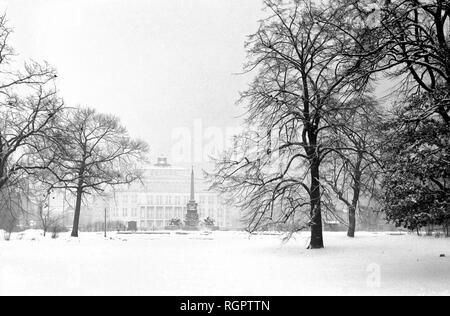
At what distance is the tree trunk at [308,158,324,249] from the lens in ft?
51.8

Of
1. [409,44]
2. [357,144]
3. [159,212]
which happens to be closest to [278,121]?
[357,144]

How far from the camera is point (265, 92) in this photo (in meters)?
17.0

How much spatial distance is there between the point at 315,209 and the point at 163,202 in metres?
78.3

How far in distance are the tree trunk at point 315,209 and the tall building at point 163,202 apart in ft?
239

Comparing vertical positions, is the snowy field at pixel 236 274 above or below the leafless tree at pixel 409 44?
below

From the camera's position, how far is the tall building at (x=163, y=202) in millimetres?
90500

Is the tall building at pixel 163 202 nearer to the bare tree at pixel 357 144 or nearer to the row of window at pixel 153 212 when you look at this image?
the row of window at pixel 153 212

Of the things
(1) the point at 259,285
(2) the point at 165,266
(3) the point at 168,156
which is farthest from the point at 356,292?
(3) the point at 168,156

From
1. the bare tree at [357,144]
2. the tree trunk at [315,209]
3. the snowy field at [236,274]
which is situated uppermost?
the bare tree at [357,144]

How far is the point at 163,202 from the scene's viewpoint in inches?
3612

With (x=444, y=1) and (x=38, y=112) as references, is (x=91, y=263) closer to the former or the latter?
(x=38, y=112)

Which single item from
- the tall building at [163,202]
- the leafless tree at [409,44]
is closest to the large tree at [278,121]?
the leafless tree at [409,44]

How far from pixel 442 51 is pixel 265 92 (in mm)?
8041

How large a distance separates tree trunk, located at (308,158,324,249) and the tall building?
72.9 metres
